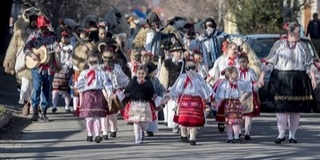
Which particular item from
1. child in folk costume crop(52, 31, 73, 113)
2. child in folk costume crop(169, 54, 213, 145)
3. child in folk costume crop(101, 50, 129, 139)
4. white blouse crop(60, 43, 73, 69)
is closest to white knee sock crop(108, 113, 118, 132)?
child in folk costume crop(101, 50, 129, 139)

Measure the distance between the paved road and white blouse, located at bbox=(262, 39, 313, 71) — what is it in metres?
1.17

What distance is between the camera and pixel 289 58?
53.9ft

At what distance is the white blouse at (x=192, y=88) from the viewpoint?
16.2m

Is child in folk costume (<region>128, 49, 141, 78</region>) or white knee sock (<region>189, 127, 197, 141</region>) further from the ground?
child in folk costume (<region>128, 49, 141, 78</region>)

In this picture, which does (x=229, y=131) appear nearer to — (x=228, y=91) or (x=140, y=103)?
(x=228, y=91)

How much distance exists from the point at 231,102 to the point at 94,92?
7.00 ft

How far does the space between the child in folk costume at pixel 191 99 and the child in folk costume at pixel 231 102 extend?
1.44 ft

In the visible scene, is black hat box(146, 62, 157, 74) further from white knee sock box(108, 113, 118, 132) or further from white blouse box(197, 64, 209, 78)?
white blouse box(197, 64, 209, 78)

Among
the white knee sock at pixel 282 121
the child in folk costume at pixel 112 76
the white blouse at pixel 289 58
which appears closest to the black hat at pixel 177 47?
the child in folk costume at pixel 112 76

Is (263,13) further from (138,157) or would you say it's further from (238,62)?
(138,157)

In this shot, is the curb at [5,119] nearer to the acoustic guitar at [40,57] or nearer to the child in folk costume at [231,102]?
the acoustic guitar at [40,57]

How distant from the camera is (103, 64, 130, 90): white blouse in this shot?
54.4 feet

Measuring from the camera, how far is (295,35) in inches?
647

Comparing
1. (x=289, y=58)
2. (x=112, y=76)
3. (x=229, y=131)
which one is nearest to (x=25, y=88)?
(x=112, y=76)
